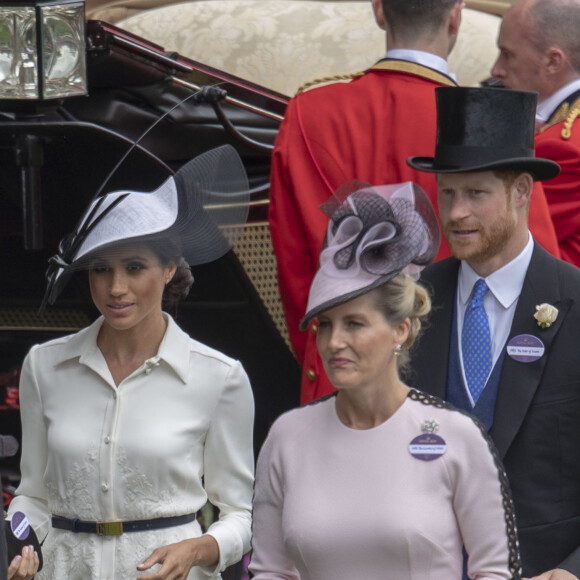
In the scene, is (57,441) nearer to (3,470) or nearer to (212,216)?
(212,216)

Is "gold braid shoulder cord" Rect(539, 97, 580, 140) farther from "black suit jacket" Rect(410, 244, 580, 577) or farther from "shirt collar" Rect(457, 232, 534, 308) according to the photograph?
"black suit jacket" Rect(410, 244, 580, 577)

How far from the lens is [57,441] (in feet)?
9.68

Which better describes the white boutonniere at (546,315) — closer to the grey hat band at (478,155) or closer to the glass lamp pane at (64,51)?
the grey hat band at (478,155)

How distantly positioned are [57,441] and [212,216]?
550mm

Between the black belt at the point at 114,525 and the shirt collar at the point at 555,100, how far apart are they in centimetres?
141

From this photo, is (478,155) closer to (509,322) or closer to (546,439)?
(509,322)

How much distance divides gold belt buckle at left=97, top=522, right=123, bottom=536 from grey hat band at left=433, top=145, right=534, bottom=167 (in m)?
0.95

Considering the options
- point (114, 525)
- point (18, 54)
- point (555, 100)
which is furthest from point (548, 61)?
point (114, 525)

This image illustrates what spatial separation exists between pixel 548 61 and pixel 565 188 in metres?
0.34

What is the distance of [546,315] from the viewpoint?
2.82m

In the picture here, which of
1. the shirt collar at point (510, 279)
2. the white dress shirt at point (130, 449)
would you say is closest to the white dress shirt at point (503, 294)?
the shirt collar at point (510, 279)

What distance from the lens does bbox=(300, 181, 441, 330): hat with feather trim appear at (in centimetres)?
256

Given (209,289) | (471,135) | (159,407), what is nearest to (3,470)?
(209,289)

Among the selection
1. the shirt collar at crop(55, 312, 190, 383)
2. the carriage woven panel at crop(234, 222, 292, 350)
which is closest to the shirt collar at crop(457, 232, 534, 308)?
the shirt collar at crop(55, 312, 190, 383)
